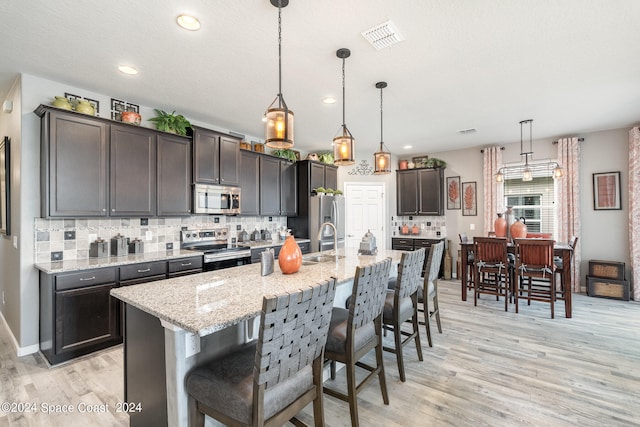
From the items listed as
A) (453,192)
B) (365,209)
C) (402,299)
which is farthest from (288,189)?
(402,299)

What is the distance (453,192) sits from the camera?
6.65m

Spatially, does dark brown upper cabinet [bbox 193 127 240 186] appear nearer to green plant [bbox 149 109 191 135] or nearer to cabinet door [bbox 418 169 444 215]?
green plant [bbox 149 109 191 135]

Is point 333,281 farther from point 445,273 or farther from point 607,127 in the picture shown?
point 607,127

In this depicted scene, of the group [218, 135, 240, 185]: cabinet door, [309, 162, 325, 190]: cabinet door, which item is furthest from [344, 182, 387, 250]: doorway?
[218, 135, 240, 185]: cabinet door

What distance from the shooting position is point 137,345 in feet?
5.69

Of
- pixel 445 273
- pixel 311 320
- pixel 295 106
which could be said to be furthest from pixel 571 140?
pixel 311 320

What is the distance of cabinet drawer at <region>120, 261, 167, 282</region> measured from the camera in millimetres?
3143

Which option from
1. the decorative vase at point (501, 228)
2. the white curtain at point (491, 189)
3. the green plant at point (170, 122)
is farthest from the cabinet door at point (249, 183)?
the white curtain at point (491, 189)

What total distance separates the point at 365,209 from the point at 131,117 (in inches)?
188

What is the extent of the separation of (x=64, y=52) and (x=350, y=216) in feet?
17.5

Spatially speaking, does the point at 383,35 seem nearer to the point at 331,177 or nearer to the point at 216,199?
the point at 216,199

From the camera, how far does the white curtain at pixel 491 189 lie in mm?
6082

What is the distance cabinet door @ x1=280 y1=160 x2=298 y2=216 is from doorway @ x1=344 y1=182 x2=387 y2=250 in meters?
1.46

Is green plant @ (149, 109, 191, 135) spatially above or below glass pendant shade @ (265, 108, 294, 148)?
above
